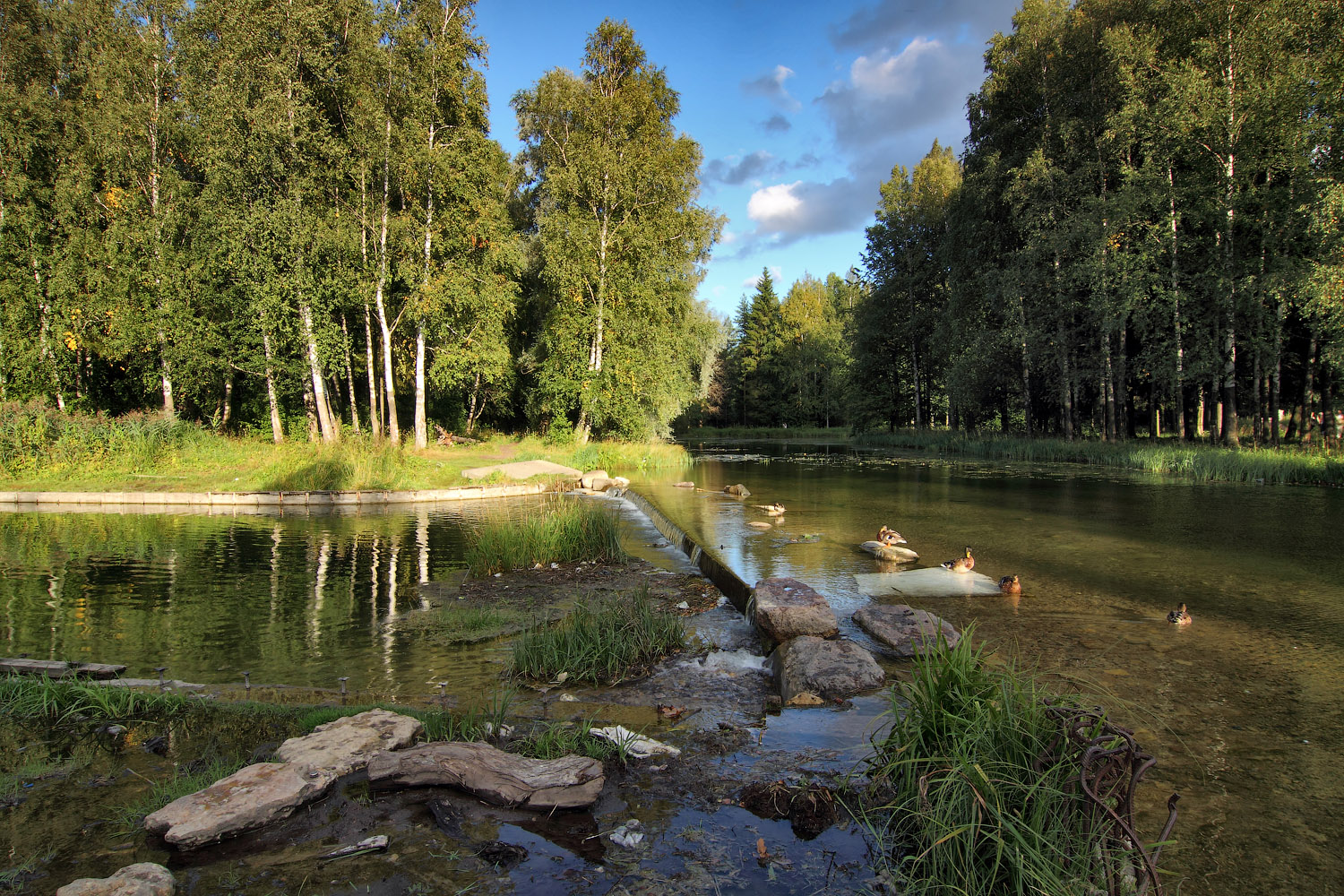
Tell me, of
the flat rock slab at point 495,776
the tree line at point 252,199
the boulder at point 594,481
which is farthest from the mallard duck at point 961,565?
the tree line at point 252,199

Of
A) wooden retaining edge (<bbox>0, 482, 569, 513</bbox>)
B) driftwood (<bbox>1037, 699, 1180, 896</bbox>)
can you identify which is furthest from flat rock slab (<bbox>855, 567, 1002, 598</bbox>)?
wooden retaining edge (<bbox>0, 482, 569, 513</bbox>)

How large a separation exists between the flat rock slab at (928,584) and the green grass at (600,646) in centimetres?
377

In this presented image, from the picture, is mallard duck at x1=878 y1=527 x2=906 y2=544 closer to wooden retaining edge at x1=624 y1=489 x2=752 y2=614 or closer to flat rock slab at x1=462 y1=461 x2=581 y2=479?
wooden retaining edge at x1=624 y1=489 x2=752 y2=614

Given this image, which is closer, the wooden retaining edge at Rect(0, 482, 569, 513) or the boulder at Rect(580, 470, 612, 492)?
the wooden retaining edge at Rect(0, 482, 569, 513)

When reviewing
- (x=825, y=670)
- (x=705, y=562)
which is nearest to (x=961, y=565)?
(x=705, y=562)

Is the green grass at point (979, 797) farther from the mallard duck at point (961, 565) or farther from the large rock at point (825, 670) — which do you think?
the mallard duck at point (961, 565)

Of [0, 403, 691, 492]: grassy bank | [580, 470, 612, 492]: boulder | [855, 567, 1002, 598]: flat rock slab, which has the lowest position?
[855, 567, 1002, 598]: flat rock slab

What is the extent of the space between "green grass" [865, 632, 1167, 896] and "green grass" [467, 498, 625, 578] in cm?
732

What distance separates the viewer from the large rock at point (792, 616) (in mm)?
Answer: 6797

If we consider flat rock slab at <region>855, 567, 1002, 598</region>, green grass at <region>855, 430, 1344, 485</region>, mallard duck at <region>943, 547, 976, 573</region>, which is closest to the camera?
flat rock slab at <region>855, 567, 1002, 598</region>

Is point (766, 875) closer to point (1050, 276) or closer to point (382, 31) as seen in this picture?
point (382, 31)

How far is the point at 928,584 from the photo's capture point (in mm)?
9641

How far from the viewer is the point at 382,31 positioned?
2217 centimetres

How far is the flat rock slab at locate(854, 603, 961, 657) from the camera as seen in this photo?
22.3 feet
